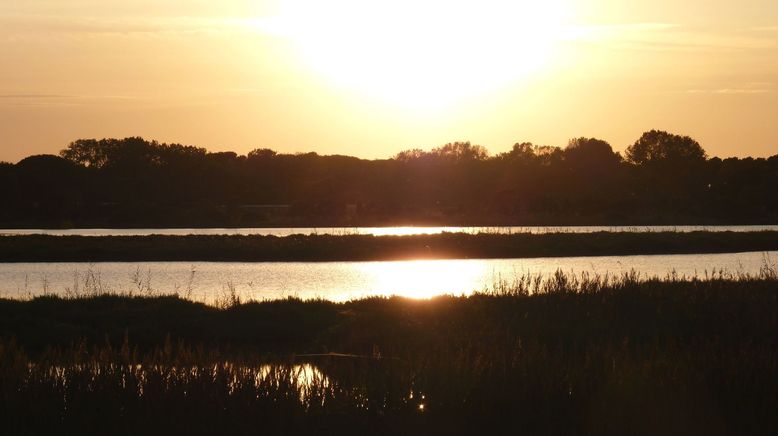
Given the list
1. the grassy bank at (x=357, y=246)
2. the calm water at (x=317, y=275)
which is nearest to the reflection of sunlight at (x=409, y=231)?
the grassy bank at (x=357, y=246)

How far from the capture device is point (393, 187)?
111938mm

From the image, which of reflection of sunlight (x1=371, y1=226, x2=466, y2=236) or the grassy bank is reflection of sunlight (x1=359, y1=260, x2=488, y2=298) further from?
reflection of sunlight (x1=371, y1=226, x2=466, y2=236)

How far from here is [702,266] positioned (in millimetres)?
38062

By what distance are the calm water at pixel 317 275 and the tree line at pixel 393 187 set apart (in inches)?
1366

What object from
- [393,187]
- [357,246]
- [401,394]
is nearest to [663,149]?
[393,187]

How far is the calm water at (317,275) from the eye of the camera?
96.9ft

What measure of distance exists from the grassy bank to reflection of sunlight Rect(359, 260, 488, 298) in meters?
3.03

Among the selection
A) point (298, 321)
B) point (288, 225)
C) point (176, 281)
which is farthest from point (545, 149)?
point (298, 321)

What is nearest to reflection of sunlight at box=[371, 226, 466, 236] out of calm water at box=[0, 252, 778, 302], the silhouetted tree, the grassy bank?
the grassy bank

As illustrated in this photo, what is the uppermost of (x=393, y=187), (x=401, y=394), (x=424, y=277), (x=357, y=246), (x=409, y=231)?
(x=393, y=187)

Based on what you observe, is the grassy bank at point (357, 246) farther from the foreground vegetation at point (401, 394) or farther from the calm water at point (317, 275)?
the foreground vegetation at point (401, 394)

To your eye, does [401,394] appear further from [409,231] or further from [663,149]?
[663,149]

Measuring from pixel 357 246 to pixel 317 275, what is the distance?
13494mm

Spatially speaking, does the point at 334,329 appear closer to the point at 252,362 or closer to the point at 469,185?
the point at 252,362
